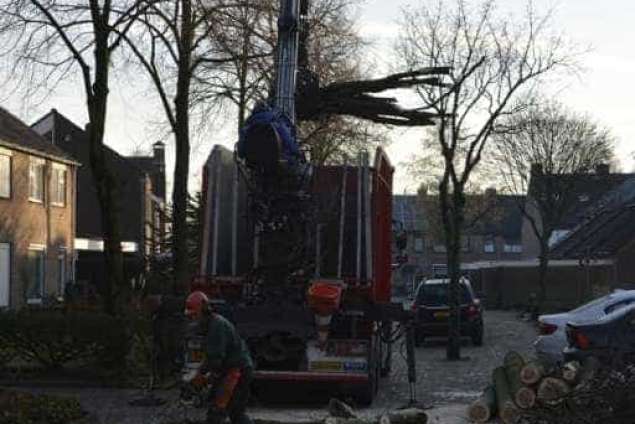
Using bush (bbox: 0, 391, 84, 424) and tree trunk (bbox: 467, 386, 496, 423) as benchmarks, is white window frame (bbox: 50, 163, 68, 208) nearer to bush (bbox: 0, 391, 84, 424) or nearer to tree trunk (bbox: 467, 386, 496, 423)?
bush (bbox: 0, 391, 84, 424)

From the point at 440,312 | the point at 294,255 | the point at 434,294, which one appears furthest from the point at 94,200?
the point at 294,255

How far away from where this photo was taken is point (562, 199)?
4584 cm

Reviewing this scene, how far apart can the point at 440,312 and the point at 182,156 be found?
10629mm

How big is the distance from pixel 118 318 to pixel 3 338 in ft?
5.82

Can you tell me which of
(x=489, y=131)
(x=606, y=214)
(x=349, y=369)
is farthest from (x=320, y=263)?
(x=606, y=214)

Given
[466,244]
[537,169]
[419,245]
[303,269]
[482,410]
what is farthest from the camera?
[419,245]

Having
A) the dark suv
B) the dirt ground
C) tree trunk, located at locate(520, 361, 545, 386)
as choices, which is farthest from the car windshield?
tree trunk, located at locate(520, 361, 545, 386)

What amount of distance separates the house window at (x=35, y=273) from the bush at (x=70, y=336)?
19.8 m

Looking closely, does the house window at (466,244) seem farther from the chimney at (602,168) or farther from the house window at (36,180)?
the house window at (36,180)

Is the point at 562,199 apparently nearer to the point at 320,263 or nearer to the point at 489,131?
the point at 489,131

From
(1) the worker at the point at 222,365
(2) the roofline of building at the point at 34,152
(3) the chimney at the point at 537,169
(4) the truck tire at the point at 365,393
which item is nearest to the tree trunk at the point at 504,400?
(4) the truck tire at the point at 365,393

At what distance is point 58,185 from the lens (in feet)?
133

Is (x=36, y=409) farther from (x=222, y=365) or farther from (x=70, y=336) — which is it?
(x=70, y=336)

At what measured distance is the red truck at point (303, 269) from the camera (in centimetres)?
1334
